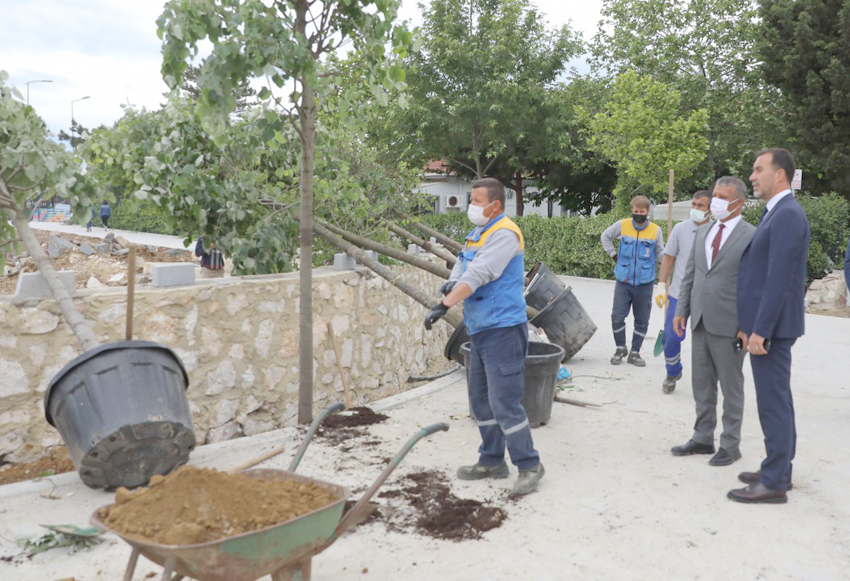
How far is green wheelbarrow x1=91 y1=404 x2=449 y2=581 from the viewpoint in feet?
8.05

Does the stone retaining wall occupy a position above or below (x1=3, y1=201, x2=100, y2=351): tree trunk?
below

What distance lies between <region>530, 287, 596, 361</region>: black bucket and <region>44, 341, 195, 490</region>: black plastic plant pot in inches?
178

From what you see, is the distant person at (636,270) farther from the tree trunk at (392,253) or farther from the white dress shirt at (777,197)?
the white dress shirt at (777,197)

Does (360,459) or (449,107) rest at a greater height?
(449,107)

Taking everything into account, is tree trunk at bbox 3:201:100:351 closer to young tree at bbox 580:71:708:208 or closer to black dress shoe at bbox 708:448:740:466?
black dress shoe at bbox 708:448:740:466

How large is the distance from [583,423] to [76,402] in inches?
148

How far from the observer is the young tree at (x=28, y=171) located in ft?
16.6

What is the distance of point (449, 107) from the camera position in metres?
27.2

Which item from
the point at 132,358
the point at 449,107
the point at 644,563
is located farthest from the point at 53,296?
the point at 449,107

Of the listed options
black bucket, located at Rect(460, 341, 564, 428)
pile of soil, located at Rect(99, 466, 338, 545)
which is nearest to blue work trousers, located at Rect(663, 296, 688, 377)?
black bucket, located at Rect(460, 341, 564, 428)

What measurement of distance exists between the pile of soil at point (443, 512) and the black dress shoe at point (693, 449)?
1.66 m

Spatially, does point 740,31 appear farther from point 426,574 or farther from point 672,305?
point 426,574

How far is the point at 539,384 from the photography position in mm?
5602

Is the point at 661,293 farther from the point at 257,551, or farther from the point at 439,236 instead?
the point at 257,551
